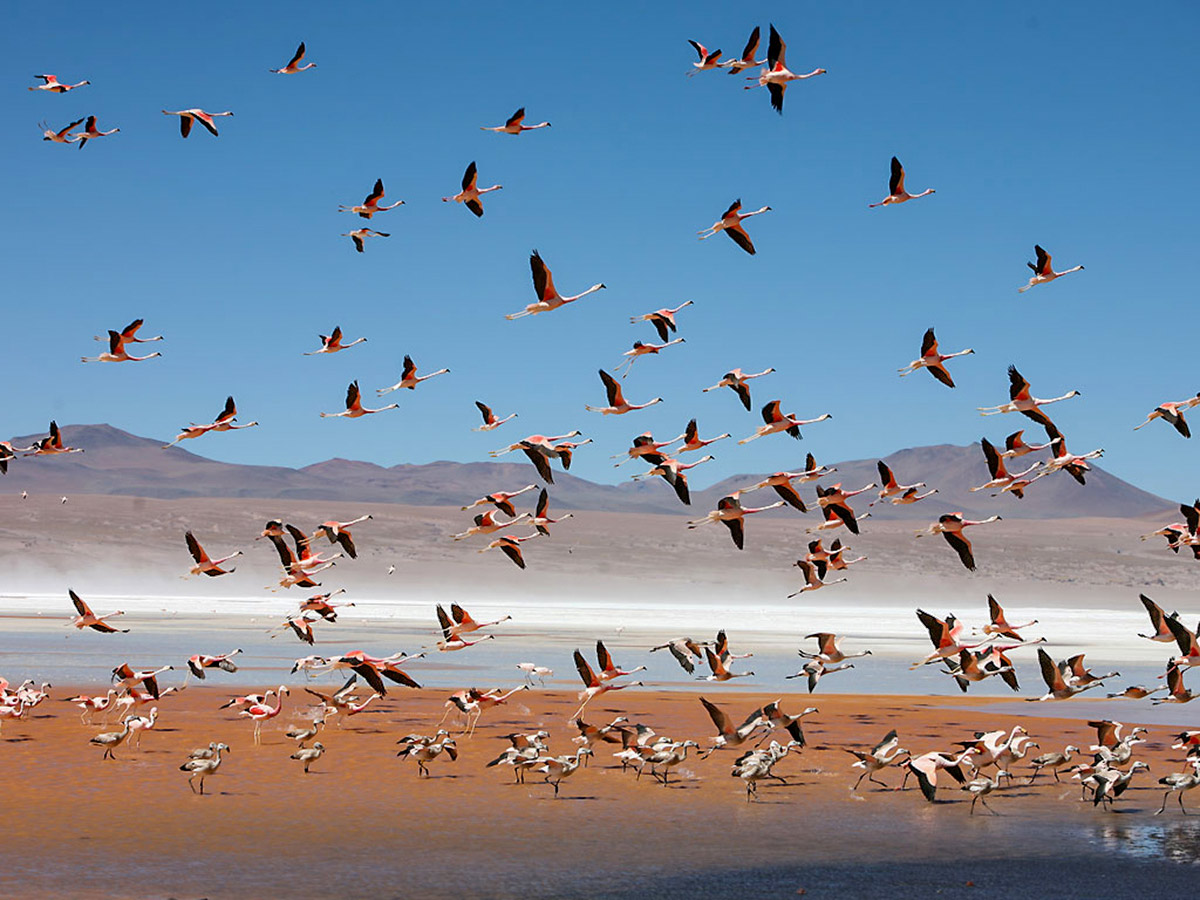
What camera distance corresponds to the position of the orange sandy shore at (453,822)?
40.4 ft

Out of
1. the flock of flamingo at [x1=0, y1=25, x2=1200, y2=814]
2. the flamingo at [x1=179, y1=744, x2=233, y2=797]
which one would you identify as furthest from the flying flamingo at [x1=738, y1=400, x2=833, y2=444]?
the flamingo at [x1=179, y1=744, x2=233, y2=797]

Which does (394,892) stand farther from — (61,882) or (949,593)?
(949,593)

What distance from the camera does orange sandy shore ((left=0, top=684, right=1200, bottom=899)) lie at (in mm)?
12302

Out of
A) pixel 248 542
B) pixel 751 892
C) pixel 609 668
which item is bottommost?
pixel 751 892

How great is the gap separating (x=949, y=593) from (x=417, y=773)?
2670 inches

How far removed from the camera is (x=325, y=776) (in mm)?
17141

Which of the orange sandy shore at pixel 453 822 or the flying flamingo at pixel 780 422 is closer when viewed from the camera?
the orange sandy shore at pixel 453 822

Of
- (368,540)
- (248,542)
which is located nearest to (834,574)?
(368,540)

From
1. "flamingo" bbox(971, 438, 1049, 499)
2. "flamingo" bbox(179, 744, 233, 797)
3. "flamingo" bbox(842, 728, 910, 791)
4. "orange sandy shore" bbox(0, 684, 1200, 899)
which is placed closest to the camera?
"orange sandy shore" bbox(0, 684, 1200, 899)

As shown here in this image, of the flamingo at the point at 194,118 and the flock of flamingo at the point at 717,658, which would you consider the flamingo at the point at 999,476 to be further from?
the flamingo at the point at 194,118

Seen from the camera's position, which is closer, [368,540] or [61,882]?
[61,882]

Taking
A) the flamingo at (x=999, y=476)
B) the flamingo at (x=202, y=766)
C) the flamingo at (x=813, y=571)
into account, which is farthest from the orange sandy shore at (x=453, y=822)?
the flamingo at (x=999, y=476)

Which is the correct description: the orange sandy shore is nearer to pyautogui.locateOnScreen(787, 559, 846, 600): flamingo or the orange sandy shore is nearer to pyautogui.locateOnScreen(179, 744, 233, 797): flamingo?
pyautogui.locateOnScreen(179, 744, 233, 797): flamingo

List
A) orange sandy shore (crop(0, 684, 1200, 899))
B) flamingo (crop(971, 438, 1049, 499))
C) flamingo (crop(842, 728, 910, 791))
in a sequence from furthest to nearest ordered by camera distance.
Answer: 1. flamingo (crop(971, 438, 1049, 499))
2. flamingo (crop(842, 728, 910, 791))
3. orange sandy shore (crop(0, 684, 1200, 899))
